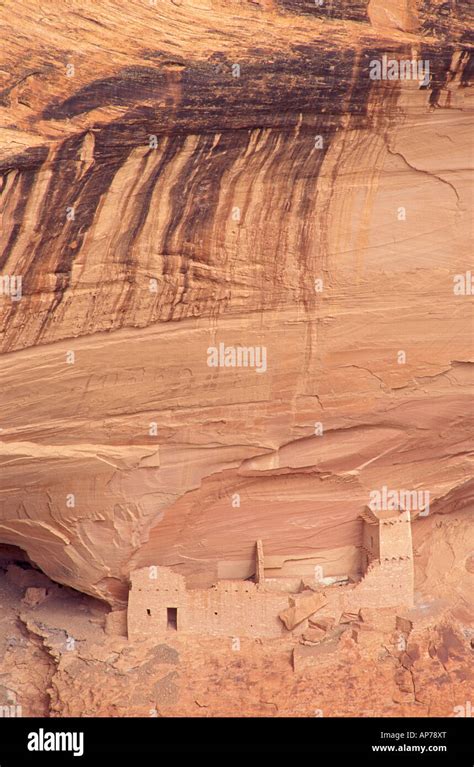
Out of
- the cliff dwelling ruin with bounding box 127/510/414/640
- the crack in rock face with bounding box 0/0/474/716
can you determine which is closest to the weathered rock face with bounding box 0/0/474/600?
the crack in rock face with bounding box 0/0/474/716

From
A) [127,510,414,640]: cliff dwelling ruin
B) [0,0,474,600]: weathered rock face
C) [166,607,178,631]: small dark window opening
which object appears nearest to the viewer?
[0,0,474,600]: weathered rock face

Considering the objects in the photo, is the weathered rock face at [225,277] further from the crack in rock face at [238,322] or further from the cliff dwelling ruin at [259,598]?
the cliff dwelling ruin at [259,598]

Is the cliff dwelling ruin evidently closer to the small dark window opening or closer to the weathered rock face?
the small dark window opening

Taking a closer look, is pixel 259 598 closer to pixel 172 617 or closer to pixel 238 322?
pixel 172 617

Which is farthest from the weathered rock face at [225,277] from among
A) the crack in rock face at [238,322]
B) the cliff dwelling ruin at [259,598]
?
the cliff dwelling ruin at [259,598]

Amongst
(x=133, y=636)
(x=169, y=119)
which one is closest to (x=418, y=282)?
(x=169, y=119)

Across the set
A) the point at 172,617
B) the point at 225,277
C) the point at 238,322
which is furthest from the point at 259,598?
the point at 225,277

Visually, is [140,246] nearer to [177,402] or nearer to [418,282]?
[177,402]
